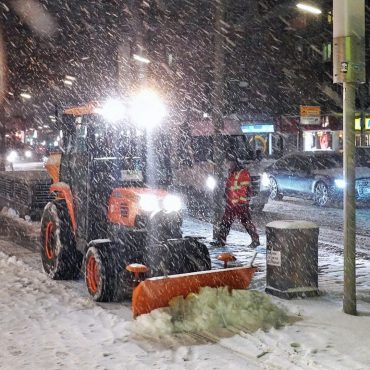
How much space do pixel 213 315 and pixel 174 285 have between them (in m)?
0.51

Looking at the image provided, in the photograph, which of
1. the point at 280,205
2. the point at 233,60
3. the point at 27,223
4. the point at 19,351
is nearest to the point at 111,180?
the point at 19,351

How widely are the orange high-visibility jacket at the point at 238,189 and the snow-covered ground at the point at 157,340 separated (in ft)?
11.0

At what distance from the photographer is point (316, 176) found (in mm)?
17641

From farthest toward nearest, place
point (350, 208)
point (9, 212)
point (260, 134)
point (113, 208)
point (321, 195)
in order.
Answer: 1. point (260, 134)
2. point (321, 195)
3. point (9, 212)
4. point (113, 208)
5. point (350, 208)

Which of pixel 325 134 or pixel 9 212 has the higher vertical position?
pixel 325 134

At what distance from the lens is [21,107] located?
3500 centimetres

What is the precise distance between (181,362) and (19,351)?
145 cm

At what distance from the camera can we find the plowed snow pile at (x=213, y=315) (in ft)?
17.9

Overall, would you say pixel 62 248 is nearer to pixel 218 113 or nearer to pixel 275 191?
pixel 218 113

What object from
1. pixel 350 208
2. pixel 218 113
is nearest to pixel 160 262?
pixel 350 208

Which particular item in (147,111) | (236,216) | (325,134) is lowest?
(236,216)

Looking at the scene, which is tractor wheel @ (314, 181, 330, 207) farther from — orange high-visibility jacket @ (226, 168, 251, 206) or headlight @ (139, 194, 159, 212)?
headlight @ (139, 194, 159, 212)

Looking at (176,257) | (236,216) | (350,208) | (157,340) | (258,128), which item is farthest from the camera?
(258,128)

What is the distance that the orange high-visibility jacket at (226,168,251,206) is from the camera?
10.2m
